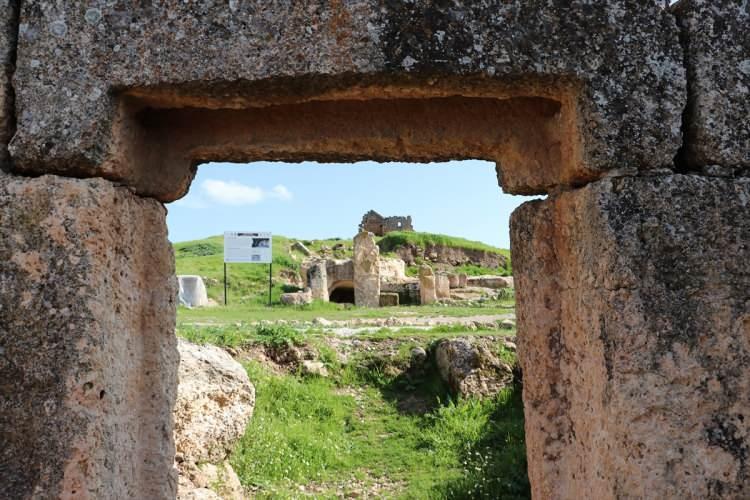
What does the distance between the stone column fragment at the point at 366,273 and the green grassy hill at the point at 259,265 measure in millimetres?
3118

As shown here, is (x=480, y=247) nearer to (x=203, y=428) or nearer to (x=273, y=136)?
(x=203, y=428)

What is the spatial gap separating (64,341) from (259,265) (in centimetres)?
2597

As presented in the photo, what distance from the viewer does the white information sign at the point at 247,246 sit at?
1864 centimetres

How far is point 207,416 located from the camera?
5.56 metres

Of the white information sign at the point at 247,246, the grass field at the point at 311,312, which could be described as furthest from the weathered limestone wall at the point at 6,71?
the white information sign at the point at 247,246

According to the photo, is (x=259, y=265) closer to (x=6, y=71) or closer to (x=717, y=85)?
(x=6, y=71)

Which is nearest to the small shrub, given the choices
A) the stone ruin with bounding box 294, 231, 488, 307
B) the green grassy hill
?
the stone ruin with bounding box 294, 231, 488, 307

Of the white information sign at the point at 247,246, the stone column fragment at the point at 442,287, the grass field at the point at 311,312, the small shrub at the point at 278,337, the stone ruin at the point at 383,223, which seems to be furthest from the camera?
the stone ruin at the point at 383,223

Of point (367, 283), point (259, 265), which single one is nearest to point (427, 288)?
point (367, 283)

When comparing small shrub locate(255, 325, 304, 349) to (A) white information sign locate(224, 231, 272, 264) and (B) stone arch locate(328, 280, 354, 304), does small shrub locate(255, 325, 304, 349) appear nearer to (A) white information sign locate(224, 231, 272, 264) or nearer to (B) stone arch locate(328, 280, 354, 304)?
(A) white information sign locate(224, 231, 272, 264)

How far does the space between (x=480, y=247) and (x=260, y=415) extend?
27.3 metres

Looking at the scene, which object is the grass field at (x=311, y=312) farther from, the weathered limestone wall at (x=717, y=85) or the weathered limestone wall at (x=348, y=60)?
the weathered limestone wall at (x=717, y=85)

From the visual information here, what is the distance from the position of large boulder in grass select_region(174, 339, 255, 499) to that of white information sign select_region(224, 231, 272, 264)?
495 inches

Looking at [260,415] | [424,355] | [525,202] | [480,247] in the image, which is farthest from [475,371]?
[480,247]
